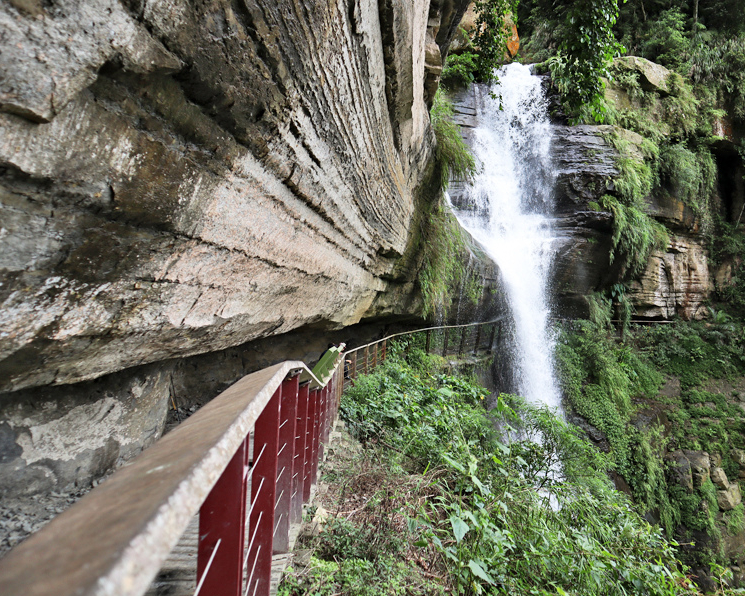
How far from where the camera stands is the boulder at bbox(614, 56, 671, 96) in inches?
546

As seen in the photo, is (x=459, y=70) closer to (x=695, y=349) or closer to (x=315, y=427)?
(x=695, y=349)

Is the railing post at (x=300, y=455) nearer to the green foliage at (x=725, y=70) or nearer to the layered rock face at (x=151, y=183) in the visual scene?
the layered rock face at (x=151, y=183)

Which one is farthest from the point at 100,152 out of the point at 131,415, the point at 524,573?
the point at 524,573

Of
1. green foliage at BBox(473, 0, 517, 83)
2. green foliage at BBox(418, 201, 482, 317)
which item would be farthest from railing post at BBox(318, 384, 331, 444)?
green foliage at BBox(473, 0, 517, 83)

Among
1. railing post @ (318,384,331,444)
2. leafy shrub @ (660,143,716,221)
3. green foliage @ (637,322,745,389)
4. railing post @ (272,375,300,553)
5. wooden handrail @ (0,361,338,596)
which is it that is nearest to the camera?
wooden handrail @ (0,361,338,596)

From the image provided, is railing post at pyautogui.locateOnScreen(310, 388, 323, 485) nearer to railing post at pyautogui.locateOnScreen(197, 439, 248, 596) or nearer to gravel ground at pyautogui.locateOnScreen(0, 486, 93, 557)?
gravel ground at pyautogui.locateOnScreen(0, 486, 93, 557)

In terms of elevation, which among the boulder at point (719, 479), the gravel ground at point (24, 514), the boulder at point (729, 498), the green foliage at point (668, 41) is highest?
the green foliage at point (668, 41)

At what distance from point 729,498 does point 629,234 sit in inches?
281

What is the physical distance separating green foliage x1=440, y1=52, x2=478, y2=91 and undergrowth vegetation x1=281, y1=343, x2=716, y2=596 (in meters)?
10.9

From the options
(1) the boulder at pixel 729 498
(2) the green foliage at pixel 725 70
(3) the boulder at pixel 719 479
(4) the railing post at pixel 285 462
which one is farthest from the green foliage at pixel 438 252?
(2) the green foliage at pixel 725 70

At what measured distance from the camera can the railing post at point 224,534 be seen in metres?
0.79

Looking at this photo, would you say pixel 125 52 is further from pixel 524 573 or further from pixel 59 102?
pixel 524 573

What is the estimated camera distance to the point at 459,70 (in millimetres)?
12438

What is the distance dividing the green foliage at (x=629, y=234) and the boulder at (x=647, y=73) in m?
5.02
